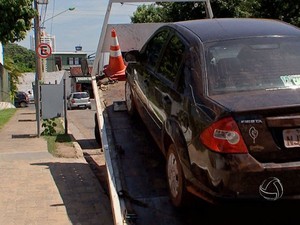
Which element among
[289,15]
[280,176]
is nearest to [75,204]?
[280,176]

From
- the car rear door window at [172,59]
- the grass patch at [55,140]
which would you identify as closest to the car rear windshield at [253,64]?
the car rear door window at [172,59]

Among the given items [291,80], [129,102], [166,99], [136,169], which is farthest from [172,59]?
[129,102]

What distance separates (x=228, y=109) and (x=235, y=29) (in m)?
1.46

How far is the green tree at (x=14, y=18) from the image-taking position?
1788cm

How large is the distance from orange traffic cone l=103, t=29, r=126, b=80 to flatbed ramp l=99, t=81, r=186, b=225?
3.90 ft

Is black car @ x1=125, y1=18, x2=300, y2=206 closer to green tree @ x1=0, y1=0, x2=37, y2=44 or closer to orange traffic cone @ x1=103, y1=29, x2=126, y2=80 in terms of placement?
orange traffic cone @ x1=103, y1=29, x2=126, y2=80

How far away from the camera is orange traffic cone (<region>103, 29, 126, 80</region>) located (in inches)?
348

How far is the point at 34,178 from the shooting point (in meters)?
8.23

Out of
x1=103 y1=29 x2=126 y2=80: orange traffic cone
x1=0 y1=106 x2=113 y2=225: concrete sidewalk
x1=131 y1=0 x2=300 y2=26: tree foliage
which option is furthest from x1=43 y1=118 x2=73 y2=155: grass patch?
x1=131 y1=0 x2=300 y2=26: tree foliage

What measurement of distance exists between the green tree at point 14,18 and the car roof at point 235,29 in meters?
13.6

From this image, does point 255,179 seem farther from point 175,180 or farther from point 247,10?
point 247,10

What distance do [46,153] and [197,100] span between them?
653cm

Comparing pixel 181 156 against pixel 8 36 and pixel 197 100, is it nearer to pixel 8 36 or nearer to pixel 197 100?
pixel 197 100

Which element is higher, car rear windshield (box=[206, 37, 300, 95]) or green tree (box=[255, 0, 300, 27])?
car rear windshield (box=[206, 37, 300, 95])
